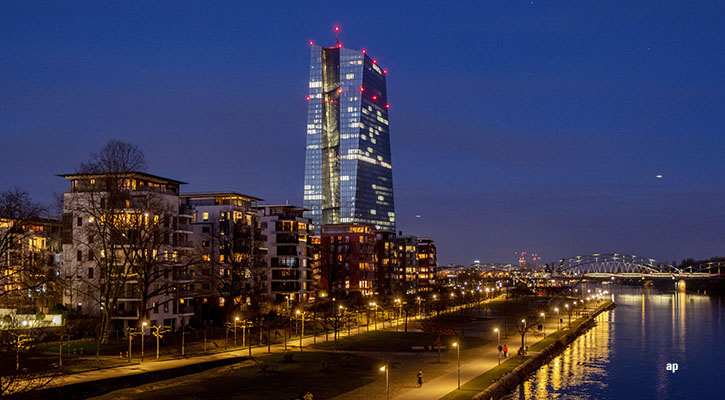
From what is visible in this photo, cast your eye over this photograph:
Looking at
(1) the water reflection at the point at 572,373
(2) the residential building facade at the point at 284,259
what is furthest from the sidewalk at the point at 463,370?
(2) the residential building facade at the point at 284,259

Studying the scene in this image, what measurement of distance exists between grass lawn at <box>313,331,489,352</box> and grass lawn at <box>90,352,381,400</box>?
7.67 m

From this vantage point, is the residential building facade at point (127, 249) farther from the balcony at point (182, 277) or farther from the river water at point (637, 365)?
the river water at point (637, 365)

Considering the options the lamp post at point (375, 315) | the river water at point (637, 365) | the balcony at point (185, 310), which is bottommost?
the river water at point (637, 365)

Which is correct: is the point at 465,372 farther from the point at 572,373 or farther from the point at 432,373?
the point at 572,373

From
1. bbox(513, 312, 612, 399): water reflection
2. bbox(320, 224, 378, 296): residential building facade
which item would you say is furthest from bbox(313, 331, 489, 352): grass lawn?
bbox(320, 224, 378, 296): residential building facade

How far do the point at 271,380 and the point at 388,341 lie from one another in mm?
26404

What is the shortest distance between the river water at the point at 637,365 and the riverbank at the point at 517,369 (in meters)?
0.74

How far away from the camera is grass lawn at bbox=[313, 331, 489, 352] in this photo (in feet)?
220

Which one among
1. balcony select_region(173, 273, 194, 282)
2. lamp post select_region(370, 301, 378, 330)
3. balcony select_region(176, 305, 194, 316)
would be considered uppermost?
balcony select_region(173, 273, 194, 282)

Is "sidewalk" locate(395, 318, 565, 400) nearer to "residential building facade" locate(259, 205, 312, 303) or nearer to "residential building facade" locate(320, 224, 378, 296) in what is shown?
"residential building facade" locate(259, 205, 312, 303)

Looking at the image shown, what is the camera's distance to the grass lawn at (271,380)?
42750mm

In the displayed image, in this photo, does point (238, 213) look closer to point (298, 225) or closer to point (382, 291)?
point (298, 225)

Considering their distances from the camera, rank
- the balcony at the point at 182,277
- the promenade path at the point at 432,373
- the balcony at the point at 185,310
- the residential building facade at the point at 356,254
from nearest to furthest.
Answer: the promenade path at the point at 432,373, the balcony at the point at 182,277, the balcony at the point at 185,310, the residential building facade at the point at 356,254

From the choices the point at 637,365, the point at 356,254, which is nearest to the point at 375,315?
the point at 637,365
